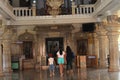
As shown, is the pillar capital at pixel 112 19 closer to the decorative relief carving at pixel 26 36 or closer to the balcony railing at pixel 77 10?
the balcony railing at pixel 77 10

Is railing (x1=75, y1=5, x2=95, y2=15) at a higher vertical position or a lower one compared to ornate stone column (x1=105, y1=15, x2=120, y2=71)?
higher

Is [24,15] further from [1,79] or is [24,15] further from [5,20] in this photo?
[1,79]

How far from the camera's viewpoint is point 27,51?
29703 millimetres

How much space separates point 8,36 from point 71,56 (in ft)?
25.6

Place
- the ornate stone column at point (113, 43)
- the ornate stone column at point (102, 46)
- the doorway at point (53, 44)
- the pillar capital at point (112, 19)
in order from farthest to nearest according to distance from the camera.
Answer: the doorway at point (53, 44) < the ornate stone column at point (102, 46) < the ornate stone column at point (113, 43) < the pillar capital at point (112, 19)

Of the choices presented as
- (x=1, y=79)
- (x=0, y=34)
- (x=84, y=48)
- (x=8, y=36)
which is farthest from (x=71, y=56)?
(x=84, y=48)

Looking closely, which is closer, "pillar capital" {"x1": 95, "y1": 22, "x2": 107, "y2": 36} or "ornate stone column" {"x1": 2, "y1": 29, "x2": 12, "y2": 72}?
"ornate stone column" {"x1": 2, "y1": 29, "x2": 12, "y2": 72}

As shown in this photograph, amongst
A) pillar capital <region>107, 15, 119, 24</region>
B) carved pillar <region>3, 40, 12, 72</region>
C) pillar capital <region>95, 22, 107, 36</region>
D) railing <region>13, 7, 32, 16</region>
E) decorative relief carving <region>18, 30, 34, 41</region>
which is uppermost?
railing <region>13, 7, 32, 16</region>

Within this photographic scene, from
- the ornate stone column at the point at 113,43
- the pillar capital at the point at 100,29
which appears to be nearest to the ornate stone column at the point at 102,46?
the pillar capital at the point at 100,29

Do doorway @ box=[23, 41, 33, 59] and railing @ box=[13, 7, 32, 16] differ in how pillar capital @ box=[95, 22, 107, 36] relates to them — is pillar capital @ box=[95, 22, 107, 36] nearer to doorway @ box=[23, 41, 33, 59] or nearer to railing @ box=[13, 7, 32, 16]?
railing @ box=[13, 7, 32, 16]

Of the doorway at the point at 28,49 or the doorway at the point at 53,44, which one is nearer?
the doorway at the point at 28,49

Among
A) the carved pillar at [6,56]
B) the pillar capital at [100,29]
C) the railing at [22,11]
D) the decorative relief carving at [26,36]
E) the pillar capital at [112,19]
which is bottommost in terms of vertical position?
the carved pillar at [6,56]

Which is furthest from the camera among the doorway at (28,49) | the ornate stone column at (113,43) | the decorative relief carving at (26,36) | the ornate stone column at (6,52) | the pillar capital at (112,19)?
the doorway at (28,49)

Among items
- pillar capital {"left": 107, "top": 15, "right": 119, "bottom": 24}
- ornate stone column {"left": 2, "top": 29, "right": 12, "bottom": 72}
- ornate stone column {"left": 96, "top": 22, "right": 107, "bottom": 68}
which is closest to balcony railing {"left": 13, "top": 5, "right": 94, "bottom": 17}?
ornate stone column {"left": 2, "top": 29, "right": 12, "bottom": 72}
